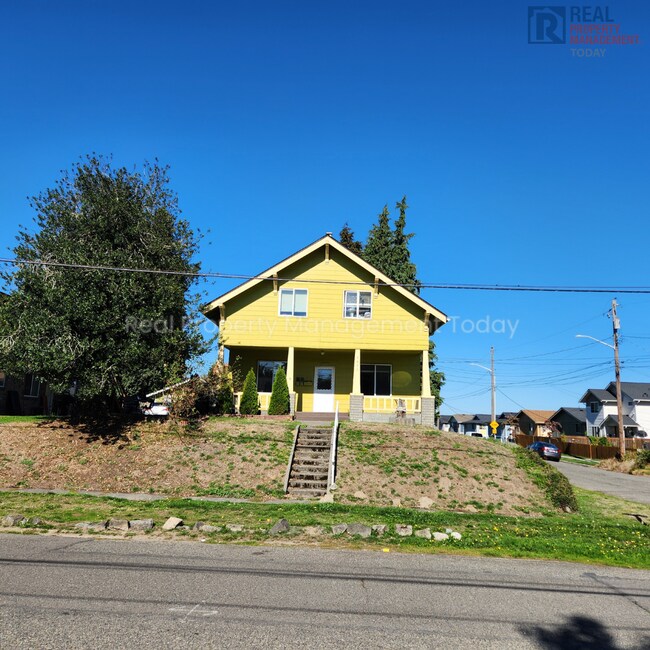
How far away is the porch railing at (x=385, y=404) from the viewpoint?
25.3 meters

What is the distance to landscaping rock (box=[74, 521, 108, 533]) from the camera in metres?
10.3

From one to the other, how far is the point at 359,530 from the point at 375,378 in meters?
17.8

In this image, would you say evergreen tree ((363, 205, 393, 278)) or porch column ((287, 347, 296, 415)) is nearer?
porch column ((287, 347, 296, 415))

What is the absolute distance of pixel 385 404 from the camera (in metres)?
25.6

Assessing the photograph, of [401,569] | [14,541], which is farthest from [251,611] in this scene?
[14,541]

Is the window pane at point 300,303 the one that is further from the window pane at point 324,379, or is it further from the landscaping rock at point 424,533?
the landscaping rock at point 424,533

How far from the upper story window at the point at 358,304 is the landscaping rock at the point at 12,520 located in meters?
17.8

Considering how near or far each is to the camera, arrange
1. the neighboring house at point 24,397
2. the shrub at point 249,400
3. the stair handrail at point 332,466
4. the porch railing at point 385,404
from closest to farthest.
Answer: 1. the stair handrail at point 332,466
2. the shrub at point 249,400
3. the porch railing at point 385,404
4. the neighboring house at point 24,397

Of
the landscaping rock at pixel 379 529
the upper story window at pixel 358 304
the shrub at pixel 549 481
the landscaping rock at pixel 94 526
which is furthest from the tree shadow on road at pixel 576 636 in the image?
the upper story window at pixel 358 304

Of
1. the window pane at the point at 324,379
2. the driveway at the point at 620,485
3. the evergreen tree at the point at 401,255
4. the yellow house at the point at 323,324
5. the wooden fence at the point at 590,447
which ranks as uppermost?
the evergreen tree at the point at 401,255

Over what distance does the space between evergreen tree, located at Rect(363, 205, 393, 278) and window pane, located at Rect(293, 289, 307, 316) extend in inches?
544

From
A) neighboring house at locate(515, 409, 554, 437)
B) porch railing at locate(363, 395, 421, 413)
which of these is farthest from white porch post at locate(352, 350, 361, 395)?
neighboring house at locate(515, 409, 554, 437)

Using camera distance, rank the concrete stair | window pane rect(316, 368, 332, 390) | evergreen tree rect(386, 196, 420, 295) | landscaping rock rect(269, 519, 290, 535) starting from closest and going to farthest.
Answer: landscaping rock rect(269, 519, 290, 535), the concrete stair, window pane rect(316, 368, 332, 390), evergreen tree rect(386, 196, 420, 295)

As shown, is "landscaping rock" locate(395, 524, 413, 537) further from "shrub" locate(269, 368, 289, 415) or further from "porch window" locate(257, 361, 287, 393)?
"porch window" locate(257, 361, 287, 393)
